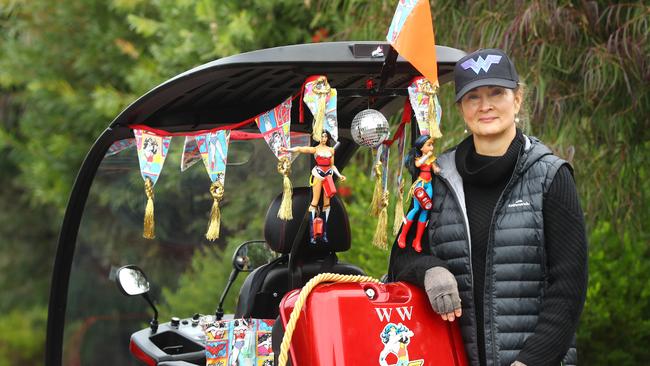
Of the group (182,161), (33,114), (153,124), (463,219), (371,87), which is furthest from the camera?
(33,114)

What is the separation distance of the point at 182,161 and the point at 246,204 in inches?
28.6

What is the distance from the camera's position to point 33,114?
424 inches

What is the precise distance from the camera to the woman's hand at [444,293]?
112 inches

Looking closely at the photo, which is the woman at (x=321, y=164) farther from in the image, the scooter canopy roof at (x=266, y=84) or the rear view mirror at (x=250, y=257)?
the rear view mirror at (x=250, y=257)

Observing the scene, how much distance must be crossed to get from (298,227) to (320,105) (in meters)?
0.85

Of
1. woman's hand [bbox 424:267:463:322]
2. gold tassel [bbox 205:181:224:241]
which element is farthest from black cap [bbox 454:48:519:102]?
gold tassel [bbox 205:181:224:241]

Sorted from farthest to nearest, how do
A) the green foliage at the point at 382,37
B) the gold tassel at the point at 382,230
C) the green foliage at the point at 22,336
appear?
the green foliage at the point at 22,336 → the green foliage at the point at 382,37 → the gold tassel at the point at 382,230

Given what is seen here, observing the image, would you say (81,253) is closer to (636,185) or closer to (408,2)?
(408,2)

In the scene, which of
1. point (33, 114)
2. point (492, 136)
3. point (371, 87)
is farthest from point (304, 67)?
point (33, 114)

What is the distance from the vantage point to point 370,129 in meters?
3.08

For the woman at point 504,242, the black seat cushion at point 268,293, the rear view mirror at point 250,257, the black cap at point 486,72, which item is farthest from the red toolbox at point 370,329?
the rear view mirror at point 250,257

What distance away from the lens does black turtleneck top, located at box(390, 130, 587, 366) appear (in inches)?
110

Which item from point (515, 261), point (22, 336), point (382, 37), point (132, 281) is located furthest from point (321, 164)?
point (22, 336)

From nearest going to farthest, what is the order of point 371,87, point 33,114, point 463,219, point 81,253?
point 463,219 < point 371,87 < point 81,253 < point 33,114
